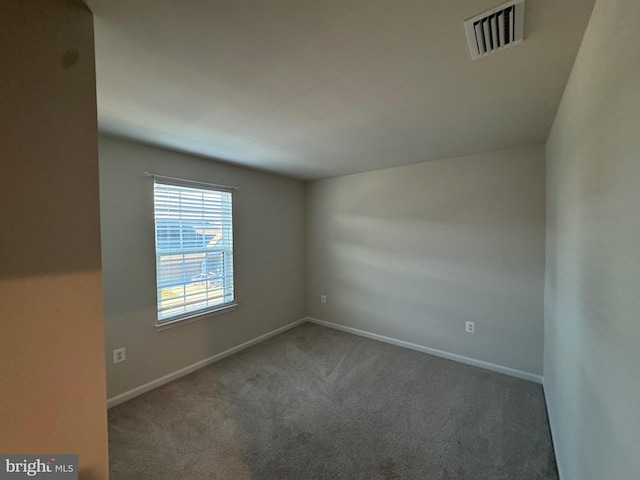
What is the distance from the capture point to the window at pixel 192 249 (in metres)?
2.60

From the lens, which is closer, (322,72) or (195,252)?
(322,72)

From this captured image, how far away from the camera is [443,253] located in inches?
121

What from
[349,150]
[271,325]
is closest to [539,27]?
[349,150]

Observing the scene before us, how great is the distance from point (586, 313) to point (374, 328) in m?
2.71

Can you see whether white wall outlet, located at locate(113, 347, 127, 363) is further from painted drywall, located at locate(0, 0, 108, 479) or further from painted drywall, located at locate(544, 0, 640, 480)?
painted drywall, located at locate(544, 0, 640, 480)

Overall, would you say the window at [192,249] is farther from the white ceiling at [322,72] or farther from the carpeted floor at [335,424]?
the carpeted floor at [335,424]

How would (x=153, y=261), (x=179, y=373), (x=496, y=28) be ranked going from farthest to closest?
(x=179, y=373) < (x=153, y=261) < (x=496, y=28)

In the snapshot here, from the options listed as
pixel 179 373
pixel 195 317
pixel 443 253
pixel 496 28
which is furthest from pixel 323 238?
pixel 496 28

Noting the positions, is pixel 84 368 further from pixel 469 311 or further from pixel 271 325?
pixel 469 311

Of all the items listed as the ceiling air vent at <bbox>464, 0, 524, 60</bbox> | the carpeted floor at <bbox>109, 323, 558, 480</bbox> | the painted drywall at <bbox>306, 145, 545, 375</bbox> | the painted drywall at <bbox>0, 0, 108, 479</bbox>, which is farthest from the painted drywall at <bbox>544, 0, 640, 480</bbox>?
the painted drywall at <bbox>0, 0, 108, 479</bbox>

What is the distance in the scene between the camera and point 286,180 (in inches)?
154

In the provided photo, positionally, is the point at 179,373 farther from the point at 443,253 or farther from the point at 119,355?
the point at 443,253

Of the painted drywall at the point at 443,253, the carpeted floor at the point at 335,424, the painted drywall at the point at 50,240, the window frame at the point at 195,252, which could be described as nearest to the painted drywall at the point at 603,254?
the carpeted floor at the point at 335,424

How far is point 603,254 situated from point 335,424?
6.50 feet
